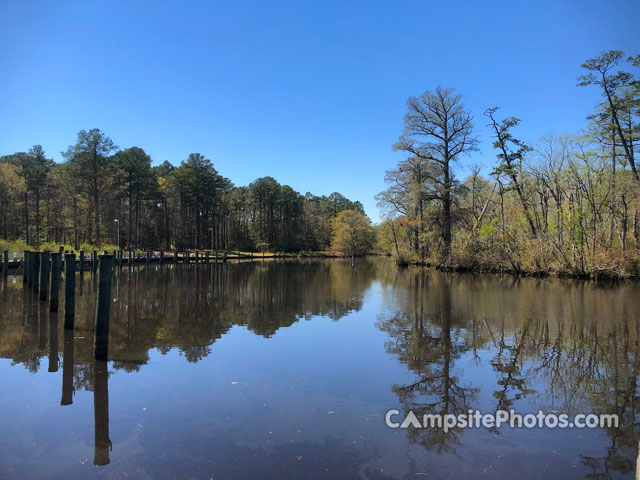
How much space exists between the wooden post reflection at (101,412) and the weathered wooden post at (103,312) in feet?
0.79

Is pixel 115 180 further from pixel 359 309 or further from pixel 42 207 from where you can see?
pixel 359 309

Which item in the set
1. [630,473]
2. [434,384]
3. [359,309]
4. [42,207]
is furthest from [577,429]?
[42,207]

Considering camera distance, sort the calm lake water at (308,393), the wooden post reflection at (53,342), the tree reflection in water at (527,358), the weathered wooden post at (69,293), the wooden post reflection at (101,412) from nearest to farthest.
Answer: the calm lake water at (308,393) → the wooden post reflection at (101,412) → the tree reflection in water at (527,358) → the wooden post reflection at (53,342) → the weathered wooden post at (69,293)

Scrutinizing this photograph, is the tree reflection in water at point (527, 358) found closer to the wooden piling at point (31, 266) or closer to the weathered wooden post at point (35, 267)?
the weathered wooden post at point (35, 267)

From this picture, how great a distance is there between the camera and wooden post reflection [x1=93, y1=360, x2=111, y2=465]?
13.5 feet

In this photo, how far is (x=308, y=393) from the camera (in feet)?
19.1

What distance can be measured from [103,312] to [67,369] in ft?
3.80

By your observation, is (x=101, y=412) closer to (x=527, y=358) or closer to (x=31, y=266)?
(x=527, y=358)

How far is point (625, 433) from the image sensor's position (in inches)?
173

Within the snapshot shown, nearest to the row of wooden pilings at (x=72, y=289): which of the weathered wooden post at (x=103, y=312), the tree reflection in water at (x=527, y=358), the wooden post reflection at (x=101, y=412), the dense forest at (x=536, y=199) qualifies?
the weathered wooden post at (x=103, y=312)

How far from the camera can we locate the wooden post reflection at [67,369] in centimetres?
568

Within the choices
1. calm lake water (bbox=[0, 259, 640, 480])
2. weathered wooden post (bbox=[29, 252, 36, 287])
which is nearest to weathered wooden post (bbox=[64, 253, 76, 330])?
calm lake water (bbox=[0, 259, 640, 480])

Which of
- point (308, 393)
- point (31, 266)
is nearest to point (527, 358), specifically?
point (308, 393)

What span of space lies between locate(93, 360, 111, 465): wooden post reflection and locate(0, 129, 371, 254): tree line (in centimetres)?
3776
